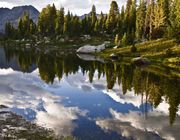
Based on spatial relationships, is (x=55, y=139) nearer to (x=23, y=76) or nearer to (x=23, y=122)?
(x=23, y=122)

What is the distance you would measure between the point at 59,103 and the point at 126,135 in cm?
1741

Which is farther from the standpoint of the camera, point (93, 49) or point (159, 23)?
point (93, 49)

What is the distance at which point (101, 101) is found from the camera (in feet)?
170

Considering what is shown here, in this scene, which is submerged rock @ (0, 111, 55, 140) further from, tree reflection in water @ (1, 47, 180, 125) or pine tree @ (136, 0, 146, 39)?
pine tree @ (136, 0, 146, 39)

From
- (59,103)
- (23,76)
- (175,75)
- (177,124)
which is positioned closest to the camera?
(177,124)

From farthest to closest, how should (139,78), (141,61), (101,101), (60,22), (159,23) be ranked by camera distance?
(60,22)
(159,23)
(141,61)
(139,78)
(101,101)

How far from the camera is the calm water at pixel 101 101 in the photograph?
116 ft

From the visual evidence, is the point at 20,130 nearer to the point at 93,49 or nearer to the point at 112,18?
the point at 93,49

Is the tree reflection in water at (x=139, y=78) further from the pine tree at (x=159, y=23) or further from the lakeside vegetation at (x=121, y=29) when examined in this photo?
the pine tree at (x=159, y=23)

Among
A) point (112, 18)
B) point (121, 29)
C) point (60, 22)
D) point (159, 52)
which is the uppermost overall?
point (112, 18)

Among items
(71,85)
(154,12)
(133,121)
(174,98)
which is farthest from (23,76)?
(154,12)

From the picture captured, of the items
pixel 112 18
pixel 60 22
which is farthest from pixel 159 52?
pixel 60 22

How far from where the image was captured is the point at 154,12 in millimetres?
135250

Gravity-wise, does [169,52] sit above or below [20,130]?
above
